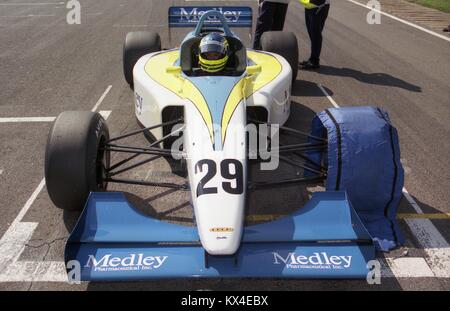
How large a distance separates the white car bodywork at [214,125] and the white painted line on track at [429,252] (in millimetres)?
1478

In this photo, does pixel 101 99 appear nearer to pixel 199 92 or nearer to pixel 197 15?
pixel 197 15

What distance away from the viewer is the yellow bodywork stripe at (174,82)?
4.15 m

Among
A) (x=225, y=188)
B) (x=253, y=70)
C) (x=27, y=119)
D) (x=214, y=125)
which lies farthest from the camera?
(x=27, y=119)

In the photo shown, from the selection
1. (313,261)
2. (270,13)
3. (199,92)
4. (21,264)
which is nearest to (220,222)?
(313,261)

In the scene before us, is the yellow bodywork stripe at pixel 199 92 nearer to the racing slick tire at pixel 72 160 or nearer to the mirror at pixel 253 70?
the mirror at pixel 253 70

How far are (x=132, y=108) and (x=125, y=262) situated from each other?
4261 mm

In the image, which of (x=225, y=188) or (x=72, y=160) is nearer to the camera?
(x=225, y=188)

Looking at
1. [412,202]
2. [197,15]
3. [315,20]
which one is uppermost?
[197,15]

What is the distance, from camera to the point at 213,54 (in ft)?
15.7

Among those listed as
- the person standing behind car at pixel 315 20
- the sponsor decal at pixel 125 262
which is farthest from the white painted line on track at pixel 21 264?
the person standing behind car at pixel 315 20

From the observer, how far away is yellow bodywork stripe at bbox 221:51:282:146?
13.4 ft

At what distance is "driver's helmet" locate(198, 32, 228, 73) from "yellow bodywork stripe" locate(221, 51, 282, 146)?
370 mm
